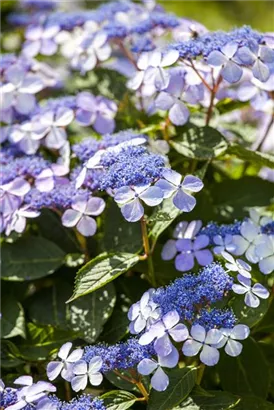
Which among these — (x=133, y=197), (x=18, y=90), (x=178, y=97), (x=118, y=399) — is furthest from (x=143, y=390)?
(x=18, y=90)

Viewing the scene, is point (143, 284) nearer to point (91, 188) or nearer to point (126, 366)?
point (91, 188)

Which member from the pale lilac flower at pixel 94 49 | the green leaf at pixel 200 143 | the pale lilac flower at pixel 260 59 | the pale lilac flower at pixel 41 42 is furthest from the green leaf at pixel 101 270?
the pale lilac flower at pixel 41 42

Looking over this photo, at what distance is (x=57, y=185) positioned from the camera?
3.99ft

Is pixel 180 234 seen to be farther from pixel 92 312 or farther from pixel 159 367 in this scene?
pixel 159 367

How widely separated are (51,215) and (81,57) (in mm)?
361

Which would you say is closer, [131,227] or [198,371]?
[198,371]

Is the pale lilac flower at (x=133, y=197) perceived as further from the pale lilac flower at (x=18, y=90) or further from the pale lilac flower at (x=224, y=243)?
the pale lilac flower at (x=18, y=90)

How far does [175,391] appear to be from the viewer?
38.0 inches

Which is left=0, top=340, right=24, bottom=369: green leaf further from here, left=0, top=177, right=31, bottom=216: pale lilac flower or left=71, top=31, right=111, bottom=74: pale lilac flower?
left=71, top=31, right=111, bottom=74: pale lilac flower

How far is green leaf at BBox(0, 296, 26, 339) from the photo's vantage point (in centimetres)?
114

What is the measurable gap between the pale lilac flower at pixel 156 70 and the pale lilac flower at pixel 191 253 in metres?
0.25

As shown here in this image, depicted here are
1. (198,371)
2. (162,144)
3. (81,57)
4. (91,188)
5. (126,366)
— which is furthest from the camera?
(81,57)

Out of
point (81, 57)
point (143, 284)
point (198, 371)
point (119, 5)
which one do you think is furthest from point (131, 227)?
point (119, 5)

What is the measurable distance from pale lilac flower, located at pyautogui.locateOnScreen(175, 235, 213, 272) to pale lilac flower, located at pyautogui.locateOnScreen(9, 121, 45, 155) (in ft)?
1.09
